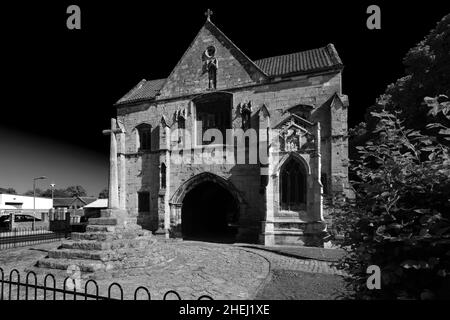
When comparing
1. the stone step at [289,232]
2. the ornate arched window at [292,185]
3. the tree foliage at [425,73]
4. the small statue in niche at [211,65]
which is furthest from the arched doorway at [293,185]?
the small statue in niche at [211,65]

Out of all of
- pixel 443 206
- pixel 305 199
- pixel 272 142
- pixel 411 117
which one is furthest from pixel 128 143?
pixel 443 206

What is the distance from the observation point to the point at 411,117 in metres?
14.2

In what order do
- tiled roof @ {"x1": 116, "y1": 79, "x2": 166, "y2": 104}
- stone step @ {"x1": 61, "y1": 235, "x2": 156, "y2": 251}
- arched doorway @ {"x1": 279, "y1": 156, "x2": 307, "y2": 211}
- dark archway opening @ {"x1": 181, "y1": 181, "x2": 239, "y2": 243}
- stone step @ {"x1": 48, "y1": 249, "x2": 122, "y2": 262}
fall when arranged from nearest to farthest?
stone step @ {"x1": 48, "y1": 249, "x2": 122, "y2": 262}, stone step @ {"x1": 61, "y1": 235, "x2": 156, "y2": 251}, arched doorway @ {"x1": 279, "y1": 156, "x2": 307, "y2": 211}, dark archway opening @ {"x1": 181, "y1": 181, "x2": 239, "y2": 243}, tiled roof @ {"x1": 116, "y1": 79, "x2": 166, "y2": 104}

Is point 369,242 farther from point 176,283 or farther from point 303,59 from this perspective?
point 303,59

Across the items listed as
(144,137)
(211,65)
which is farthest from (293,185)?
A: (144,137)

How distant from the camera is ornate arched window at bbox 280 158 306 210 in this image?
1453 cm

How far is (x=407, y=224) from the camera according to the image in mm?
2566

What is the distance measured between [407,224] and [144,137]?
18913 millimetres

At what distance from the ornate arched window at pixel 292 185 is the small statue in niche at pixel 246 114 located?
11.7 feet

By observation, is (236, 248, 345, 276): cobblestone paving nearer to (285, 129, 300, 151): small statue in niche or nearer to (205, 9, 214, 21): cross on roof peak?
(285, 129, 300, 151): small statue in niche

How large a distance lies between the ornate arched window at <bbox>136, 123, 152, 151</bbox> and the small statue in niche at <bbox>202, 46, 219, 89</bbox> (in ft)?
18.6

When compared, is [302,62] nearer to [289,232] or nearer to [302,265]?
[289,232]

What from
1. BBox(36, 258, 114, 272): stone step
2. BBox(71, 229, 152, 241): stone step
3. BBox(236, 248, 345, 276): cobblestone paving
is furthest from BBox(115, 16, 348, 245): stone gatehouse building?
BBox(36, 258, 114, 272): stone step

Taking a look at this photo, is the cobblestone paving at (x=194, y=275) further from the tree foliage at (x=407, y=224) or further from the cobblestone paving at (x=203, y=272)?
the tree foliage at (x=407, y=224)
